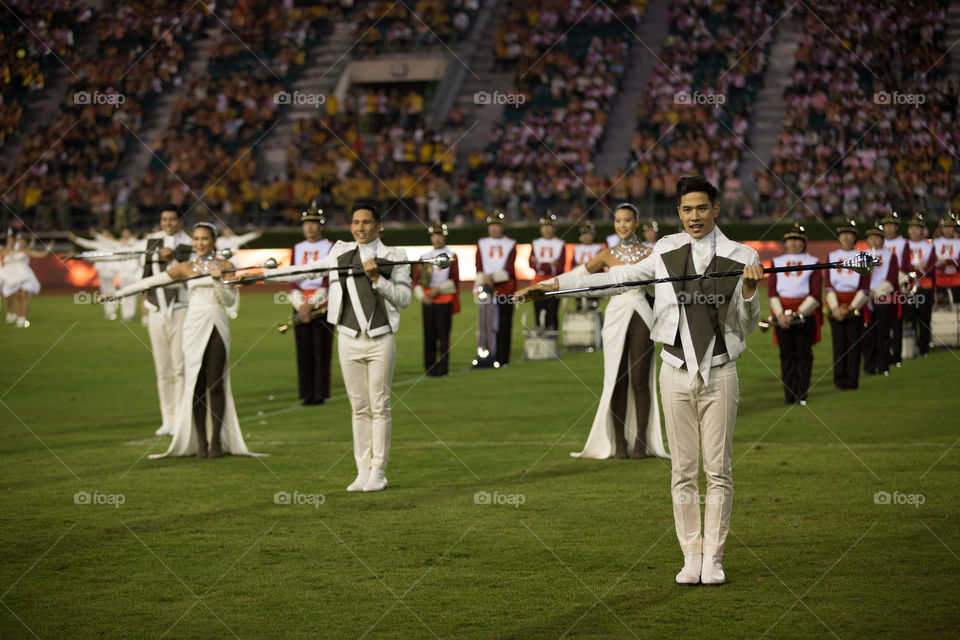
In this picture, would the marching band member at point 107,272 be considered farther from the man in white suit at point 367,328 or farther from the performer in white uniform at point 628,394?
the man in white suit at point 367,328

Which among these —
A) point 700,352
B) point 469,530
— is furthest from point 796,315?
point 700,352

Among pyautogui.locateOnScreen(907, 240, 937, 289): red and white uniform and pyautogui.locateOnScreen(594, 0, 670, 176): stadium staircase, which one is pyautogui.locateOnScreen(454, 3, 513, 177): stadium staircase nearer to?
pyautogui.locateOnScreen(594, 0, 670, 176): stadium staircase

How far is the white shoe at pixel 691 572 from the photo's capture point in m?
6.90

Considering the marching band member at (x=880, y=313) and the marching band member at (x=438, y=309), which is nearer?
the marching band member at (x=880, y=313)

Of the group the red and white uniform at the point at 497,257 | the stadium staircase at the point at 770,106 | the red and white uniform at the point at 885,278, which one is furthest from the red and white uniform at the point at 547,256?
the stadium staircase at the point at 770,106

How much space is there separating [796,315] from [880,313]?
306 centimetres

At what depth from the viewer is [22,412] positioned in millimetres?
14484

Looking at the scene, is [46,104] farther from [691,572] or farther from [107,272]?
[691,572]

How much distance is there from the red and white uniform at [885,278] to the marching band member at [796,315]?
252 cm

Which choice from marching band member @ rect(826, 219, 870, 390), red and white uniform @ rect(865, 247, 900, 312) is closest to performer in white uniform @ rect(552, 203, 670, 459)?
marching band member @ rect(826, 219, 870, 390)

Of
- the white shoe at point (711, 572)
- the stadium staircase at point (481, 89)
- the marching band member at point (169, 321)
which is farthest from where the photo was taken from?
the stadium staircase at point (481, 89)

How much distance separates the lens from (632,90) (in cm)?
3709

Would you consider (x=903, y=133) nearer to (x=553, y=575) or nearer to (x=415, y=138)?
(x=415, y=138)

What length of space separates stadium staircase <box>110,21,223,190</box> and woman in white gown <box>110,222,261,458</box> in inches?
1065
